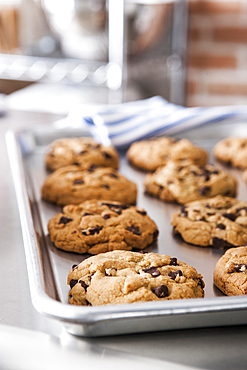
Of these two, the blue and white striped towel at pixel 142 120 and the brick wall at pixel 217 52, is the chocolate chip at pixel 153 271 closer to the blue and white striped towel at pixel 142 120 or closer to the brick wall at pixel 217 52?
the blue and white striped towel at pixel 142 120

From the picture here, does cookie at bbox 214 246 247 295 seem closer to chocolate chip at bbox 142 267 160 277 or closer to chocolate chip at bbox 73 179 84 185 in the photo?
chocolate chip at bbox 142 267 160 277

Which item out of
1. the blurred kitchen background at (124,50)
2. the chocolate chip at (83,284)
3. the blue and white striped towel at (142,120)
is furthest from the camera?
the blurred kitchen background at (124,50)

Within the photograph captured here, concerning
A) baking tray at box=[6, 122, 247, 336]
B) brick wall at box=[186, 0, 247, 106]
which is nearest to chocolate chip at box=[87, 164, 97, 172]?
baking tray at box=[6, 122, 247, 336]

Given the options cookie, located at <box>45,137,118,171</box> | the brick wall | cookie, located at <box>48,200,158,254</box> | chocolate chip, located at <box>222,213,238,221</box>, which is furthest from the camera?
the brick wall

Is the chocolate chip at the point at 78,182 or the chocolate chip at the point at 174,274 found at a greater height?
the chocolate chip at the point at 174,274

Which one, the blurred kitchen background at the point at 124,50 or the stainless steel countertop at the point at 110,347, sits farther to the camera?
the blurred kitchen background at the point at 124,50

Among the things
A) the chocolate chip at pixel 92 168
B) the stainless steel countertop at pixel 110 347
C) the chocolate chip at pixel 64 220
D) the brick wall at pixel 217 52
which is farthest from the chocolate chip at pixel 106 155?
the brick wall at pixel 217 52
